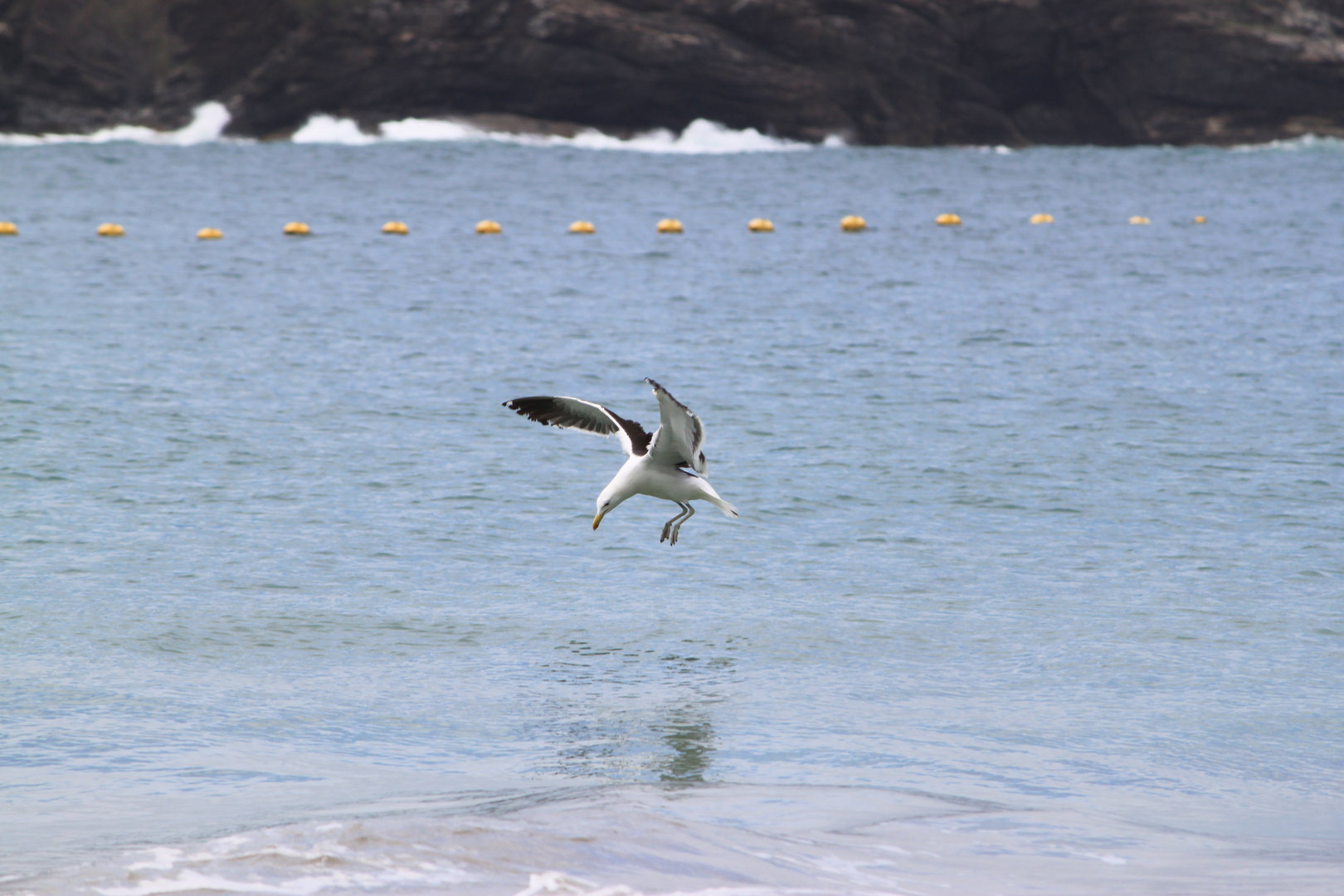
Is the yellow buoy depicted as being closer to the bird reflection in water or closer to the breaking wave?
the bird reflection in water

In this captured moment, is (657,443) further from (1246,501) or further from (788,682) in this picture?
(1246,501)

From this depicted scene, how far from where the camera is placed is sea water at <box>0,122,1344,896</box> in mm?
8172

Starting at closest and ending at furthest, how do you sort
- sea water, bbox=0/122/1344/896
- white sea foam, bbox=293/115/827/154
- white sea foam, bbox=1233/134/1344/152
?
sea water, bbox=0/122/1344/896
white sea foam, bbox=293/115/827/154
white sea foam, bbox=1233/134/1344/152

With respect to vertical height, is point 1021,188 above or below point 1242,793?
above

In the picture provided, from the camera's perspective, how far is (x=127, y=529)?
14.4 metres

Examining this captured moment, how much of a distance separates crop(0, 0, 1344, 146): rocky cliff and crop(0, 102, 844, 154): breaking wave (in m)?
0.95

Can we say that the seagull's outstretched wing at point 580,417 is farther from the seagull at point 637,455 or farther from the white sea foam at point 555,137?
the white sea foam at point 555,137

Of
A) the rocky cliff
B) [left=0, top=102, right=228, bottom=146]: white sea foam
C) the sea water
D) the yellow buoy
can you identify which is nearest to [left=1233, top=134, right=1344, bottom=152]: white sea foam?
the rocky cliff

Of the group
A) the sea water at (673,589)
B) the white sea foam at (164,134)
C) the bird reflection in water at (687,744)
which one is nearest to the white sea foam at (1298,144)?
the white sea foam at (164,134)

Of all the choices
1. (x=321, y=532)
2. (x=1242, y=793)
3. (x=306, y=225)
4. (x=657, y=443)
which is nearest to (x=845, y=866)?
(x=1242, y=793)

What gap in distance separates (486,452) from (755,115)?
6986 cm

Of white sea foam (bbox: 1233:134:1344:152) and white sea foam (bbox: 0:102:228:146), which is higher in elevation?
white sea foam (bbox: 1233:134:1344:152)

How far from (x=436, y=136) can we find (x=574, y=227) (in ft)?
149

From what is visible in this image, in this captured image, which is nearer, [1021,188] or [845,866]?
[845,866]
